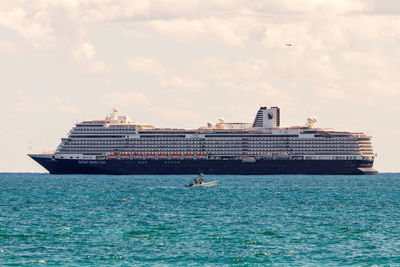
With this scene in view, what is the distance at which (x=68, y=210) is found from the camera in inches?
3238

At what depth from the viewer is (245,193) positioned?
4508 inches

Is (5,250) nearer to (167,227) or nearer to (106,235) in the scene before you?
(106,235)

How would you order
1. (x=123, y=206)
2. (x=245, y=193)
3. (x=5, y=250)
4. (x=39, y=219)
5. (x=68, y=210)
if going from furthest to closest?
(x=245, y=193), (x=123, y=206), (x=68, y=210), (x=39, y=219), (x=5, y=250)

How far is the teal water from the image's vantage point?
51.7 metres

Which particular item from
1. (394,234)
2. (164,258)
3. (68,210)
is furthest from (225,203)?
(164,258)

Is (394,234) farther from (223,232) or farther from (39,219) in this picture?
(39,219)

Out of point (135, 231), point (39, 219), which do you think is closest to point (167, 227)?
point (135, 231)

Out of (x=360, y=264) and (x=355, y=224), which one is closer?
(x=360, y=264)

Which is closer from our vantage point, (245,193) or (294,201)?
(294,201)

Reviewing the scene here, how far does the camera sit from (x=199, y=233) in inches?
2450

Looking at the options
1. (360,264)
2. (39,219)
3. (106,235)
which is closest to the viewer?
(360,264)

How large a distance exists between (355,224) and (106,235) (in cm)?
2083

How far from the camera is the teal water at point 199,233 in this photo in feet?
169

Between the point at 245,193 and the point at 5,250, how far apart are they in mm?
63310
